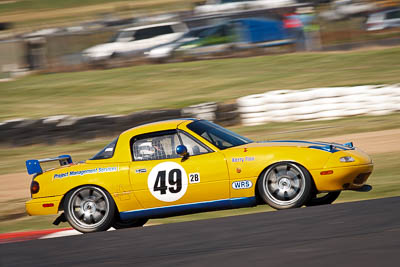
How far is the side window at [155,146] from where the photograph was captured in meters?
7.54

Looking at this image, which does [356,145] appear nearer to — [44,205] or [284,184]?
[284,184]

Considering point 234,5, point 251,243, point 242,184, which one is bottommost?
point 251,243

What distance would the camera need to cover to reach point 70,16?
37.2 meters

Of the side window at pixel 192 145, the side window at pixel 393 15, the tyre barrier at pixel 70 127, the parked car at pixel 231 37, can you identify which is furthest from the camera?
the parked car at pixel 231 37

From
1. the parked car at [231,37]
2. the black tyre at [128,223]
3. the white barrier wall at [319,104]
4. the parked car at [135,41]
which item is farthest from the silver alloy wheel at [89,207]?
the parked car at [135,41]

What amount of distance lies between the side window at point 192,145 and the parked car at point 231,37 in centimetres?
1371

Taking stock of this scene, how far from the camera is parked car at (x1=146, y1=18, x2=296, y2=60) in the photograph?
2075 cm

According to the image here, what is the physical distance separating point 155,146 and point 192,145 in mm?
451

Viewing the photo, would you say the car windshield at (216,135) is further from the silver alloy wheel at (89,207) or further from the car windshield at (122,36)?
the car windshield at (122,36)

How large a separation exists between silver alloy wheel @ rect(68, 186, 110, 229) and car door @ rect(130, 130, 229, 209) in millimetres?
437

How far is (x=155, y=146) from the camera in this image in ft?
24.9

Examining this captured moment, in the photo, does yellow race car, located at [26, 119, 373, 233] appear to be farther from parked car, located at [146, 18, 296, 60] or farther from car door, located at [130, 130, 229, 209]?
parked car, located at [146, 18, 296, 60]

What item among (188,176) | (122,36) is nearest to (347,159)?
(188,176)

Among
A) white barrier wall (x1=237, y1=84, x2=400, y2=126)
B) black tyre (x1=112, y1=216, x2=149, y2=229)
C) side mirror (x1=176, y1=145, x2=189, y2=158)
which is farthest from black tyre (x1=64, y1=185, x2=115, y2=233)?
white barrier wall (x1=237, y1=84, x2=400, y2=126)
